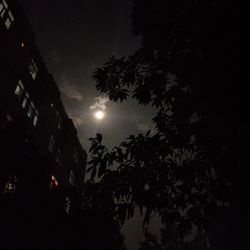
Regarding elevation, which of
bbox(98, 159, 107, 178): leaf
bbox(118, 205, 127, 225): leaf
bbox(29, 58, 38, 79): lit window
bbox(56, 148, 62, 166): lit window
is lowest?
bbox(118, 205, 127, 225): leaf

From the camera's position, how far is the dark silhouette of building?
1259 cm

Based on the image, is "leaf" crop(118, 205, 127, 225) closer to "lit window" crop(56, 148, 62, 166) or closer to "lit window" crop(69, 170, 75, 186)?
"lit window" crop(56, 148, 62, 166)

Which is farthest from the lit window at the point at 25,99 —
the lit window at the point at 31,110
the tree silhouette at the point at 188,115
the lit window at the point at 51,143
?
the tree silhouette at the point at 188,115

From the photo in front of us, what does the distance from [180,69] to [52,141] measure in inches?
1100

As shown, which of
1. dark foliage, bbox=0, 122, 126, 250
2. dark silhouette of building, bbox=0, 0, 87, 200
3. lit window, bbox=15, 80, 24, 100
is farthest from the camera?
lit window, bbox=15, 80, 24, 100

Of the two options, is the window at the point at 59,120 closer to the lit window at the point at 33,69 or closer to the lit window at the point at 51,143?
the lit window at the point at 51,143

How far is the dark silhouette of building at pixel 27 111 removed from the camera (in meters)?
12.6

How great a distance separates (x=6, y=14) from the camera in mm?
24141

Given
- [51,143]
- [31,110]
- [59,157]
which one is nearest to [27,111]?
[31,110]

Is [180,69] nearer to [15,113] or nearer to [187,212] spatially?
[187,212]

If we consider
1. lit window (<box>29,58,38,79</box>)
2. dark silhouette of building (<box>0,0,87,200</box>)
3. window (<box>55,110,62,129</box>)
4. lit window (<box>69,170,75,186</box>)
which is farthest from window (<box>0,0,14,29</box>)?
lit window (<box>69,170,75,186</box>)

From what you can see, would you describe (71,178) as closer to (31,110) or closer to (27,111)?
(31,110)

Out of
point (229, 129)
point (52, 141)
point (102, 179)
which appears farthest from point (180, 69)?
point (52, 141)

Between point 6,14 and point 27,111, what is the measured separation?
8662mm
